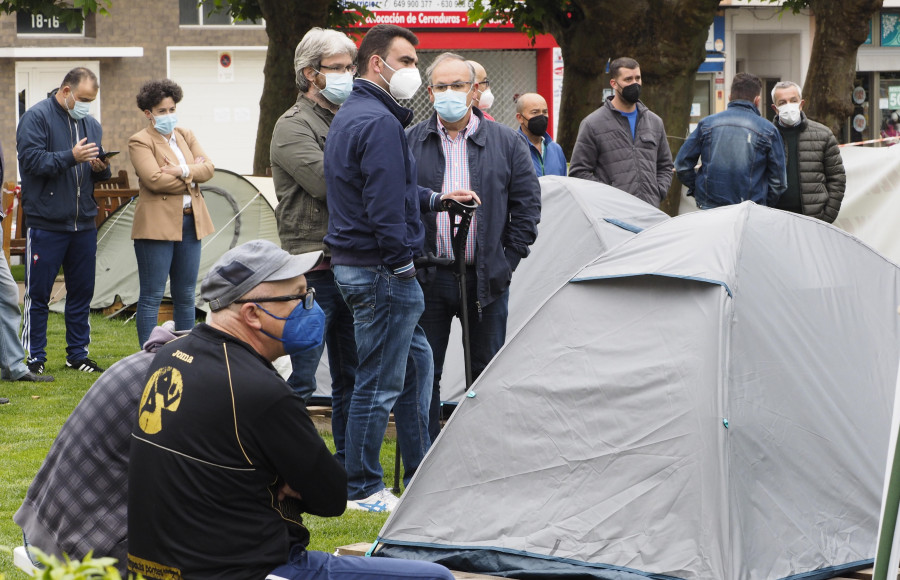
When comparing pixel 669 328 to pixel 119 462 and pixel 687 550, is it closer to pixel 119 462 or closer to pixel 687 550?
pixel 687 550

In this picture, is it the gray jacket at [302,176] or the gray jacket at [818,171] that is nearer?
the gray jacket at [302,176]

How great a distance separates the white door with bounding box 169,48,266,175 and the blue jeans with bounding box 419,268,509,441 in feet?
63.5

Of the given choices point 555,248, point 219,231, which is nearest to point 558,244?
point 555,248

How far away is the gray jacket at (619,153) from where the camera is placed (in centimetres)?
828

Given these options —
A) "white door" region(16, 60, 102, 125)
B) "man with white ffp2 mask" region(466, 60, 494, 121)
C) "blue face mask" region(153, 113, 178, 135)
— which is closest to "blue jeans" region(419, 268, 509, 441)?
"man with white ffp2 mask" region(466, 60, 494, 121)

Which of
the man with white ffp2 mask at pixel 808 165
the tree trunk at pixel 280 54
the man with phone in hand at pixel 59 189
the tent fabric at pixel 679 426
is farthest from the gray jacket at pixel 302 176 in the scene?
the tree trunk at pixel 280 54

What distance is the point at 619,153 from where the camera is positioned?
8.30 m

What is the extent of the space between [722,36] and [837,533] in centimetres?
2133

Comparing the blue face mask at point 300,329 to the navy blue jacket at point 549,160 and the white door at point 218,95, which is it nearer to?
the navy blue jacket at point 549,160

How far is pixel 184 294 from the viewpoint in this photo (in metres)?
8.07

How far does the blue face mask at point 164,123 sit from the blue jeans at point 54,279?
3.02ft

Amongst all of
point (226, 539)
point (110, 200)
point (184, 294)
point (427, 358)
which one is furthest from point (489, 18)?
point (226, 539)

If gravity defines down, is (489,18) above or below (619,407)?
above

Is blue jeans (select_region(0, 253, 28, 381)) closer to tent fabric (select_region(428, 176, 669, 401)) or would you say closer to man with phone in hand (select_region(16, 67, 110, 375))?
man with phone in hand (select_region(16, 67, 110, 375))
